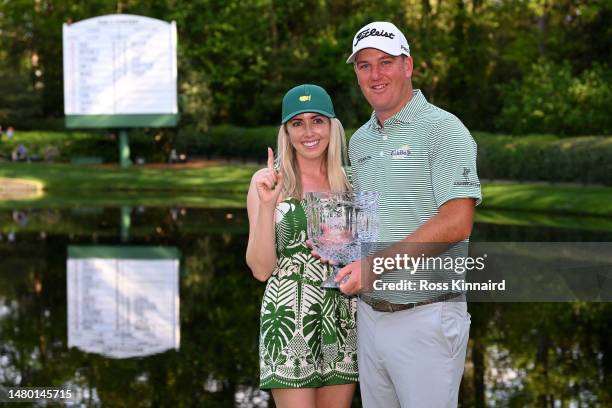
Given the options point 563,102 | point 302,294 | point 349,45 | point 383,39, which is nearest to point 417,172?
point 383,39

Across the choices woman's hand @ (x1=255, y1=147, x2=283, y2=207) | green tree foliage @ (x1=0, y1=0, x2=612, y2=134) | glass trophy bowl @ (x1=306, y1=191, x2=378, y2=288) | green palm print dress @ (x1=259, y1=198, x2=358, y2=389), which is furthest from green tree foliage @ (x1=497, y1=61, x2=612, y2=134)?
glass trophy bowl @ (x1=306, y1=191, x2=378, y2=288)

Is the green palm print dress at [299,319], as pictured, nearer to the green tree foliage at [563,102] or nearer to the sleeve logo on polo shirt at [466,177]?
the sleeve logo on polo shirt at [466,177]

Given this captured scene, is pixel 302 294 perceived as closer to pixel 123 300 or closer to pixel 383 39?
pixel 383 39

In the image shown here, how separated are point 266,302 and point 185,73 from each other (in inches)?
1756

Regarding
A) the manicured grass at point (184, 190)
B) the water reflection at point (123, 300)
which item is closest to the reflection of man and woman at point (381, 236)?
the water reflection at point (123, 300)

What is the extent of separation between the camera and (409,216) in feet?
13.4

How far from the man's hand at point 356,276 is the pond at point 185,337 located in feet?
12.9

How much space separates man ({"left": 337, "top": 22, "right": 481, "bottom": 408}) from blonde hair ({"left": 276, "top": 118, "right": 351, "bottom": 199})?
0.48 m

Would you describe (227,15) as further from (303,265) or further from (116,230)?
(303,265)

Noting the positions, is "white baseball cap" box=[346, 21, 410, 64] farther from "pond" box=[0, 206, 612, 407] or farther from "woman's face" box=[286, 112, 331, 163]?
"pond" box=[0, 206, 612, 407]

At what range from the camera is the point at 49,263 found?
16.7 m

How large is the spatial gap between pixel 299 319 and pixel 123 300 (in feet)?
27.8

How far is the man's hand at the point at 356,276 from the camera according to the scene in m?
4.06

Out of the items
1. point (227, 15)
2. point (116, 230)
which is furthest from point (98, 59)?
point (116, 230)
